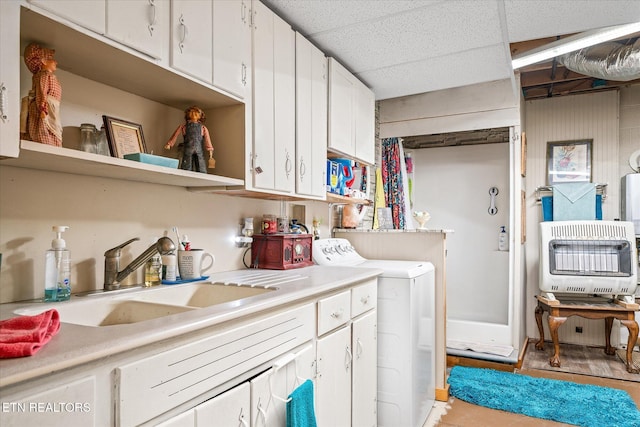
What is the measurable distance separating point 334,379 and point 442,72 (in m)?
2.25

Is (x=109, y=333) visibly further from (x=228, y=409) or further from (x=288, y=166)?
(x=288, y=166)

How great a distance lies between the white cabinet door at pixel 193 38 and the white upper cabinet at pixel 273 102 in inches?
12.3

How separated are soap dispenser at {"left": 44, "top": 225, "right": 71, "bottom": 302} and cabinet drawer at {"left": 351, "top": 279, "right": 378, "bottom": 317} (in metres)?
1.27

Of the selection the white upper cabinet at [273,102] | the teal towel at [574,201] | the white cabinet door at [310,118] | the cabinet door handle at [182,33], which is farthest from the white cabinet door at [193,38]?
the teal towel at [574,201]

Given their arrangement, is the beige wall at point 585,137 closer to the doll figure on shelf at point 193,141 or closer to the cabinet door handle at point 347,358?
the cabinet door handle at point 347,358

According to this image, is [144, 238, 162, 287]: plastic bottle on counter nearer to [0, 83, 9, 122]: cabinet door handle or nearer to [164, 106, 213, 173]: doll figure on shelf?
[164, 106, 213, 173]: doll figure on shelf

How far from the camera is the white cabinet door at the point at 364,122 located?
9.80ft

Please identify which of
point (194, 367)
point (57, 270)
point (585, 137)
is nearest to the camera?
point (194, 367)

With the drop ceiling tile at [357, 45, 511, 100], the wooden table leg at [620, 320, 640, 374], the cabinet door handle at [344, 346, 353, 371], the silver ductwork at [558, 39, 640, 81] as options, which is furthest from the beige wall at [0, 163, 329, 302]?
the wooden table leg at [620, 320, 640, 374]

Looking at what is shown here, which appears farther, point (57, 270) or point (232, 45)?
point (232, 45)

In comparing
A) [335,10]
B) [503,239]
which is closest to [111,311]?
[335,10]

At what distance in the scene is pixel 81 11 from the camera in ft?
3.86

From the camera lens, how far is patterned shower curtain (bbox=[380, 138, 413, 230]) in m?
4.04

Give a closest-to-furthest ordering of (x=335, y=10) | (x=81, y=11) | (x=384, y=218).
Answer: (x=81, y=11) → (x=335, y=10) → (x=384, y=218)
